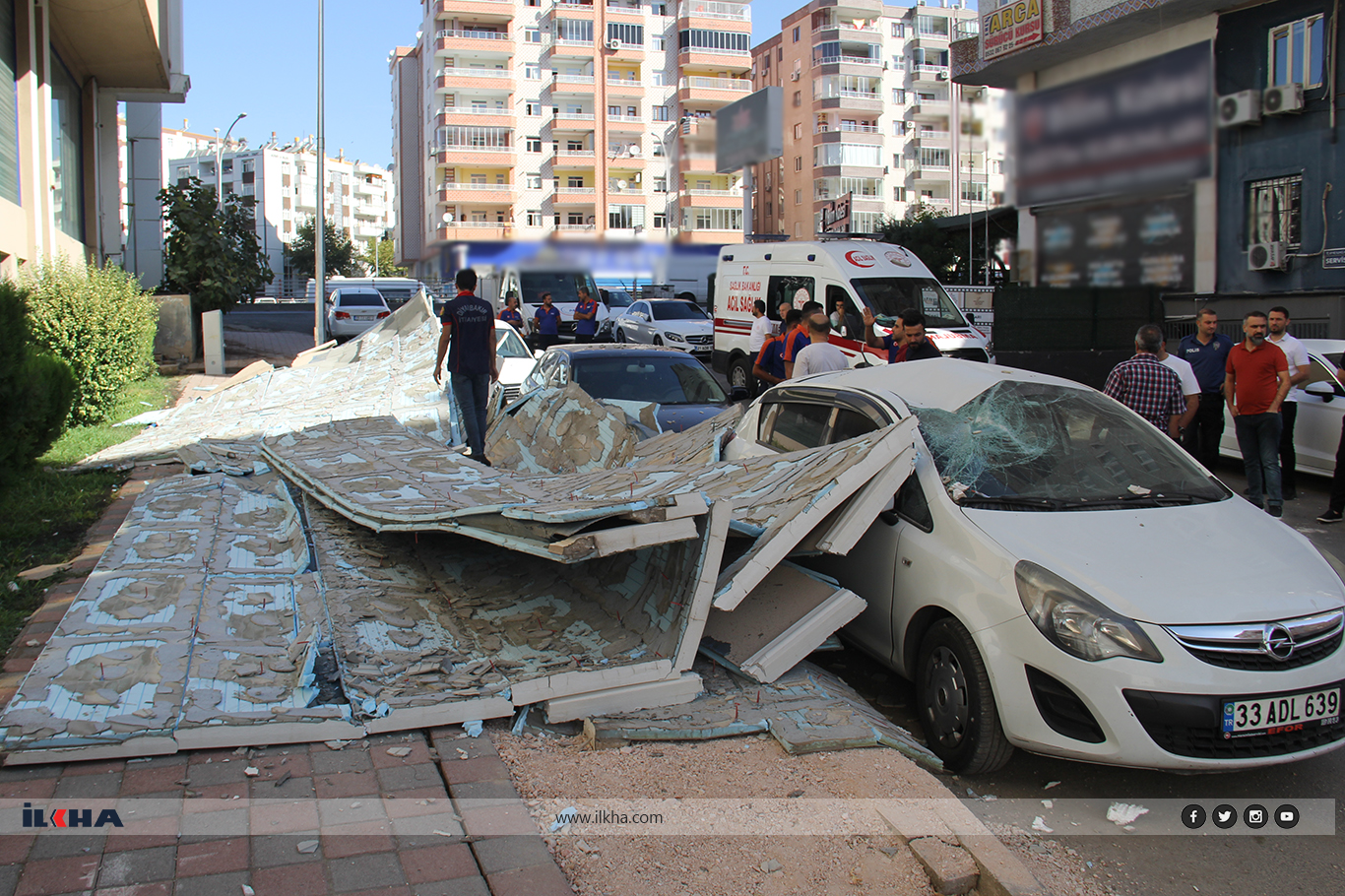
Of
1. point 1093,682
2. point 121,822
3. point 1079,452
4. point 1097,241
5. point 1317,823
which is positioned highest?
point 1097,241

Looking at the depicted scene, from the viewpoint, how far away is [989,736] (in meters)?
3.62

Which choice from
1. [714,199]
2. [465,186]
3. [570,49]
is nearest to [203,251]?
[714,199]

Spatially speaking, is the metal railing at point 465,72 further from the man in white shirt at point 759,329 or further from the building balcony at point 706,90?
the man in white shirt at point 759,329

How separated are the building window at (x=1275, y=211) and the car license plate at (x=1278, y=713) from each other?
7.17m

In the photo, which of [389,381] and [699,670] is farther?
[389,381]

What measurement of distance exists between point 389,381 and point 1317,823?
401 inches

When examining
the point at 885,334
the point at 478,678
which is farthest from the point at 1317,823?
the point at 885,334

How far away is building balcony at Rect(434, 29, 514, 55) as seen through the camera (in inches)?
294

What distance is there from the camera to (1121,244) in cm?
356

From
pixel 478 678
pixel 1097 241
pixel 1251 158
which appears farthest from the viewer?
pixel 1251 158

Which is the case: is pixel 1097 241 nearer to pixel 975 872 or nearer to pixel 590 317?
pixel 975 872

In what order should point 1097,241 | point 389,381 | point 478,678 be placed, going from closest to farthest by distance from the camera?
point 1097,241 < point 478,678 < point 389,381

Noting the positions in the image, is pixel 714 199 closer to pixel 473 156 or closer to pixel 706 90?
pixel 706 90

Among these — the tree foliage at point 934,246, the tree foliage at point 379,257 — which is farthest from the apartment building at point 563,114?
the tree foliage at point 379,257
